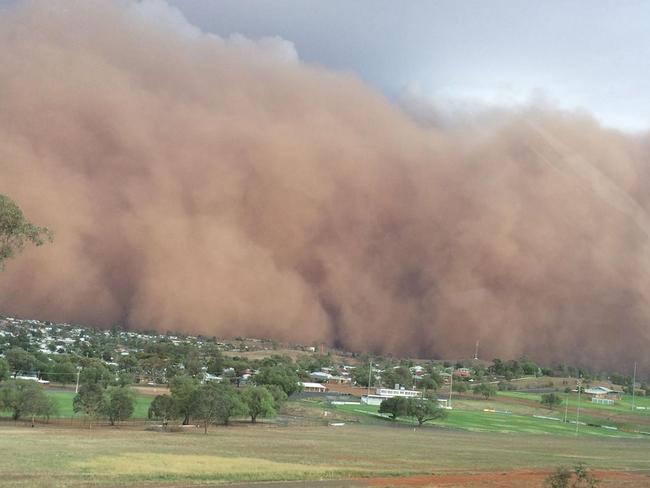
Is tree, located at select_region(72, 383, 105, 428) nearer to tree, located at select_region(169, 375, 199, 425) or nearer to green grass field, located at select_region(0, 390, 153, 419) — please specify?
green grass field, located at select_region(0, 390, 153, 419)

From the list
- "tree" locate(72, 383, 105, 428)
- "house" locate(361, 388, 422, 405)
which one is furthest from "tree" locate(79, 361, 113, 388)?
"house" locate(361, 388, 422, 405)

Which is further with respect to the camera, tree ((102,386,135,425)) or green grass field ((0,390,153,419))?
green grass field ((0,390,153,419))

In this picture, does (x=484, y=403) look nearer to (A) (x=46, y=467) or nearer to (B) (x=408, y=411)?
(B) (x=408, y=411)

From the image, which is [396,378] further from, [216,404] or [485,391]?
[216,404]

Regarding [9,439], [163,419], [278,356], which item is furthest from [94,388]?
[278,356]

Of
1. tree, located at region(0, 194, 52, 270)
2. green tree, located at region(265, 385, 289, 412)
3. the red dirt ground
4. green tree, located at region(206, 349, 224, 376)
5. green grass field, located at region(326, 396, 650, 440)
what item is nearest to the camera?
the red dirt ground

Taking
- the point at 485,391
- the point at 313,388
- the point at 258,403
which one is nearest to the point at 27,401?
the point at 258,403

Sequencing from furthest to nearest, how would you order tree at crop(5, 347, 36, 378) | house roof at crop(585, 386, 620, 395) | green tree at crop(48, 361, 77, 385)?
house roof at crop(585, 386, 620, 395) < tree at crop(5, 347, 36, 378) < green tree at crop(48, 361, 77, 385)
